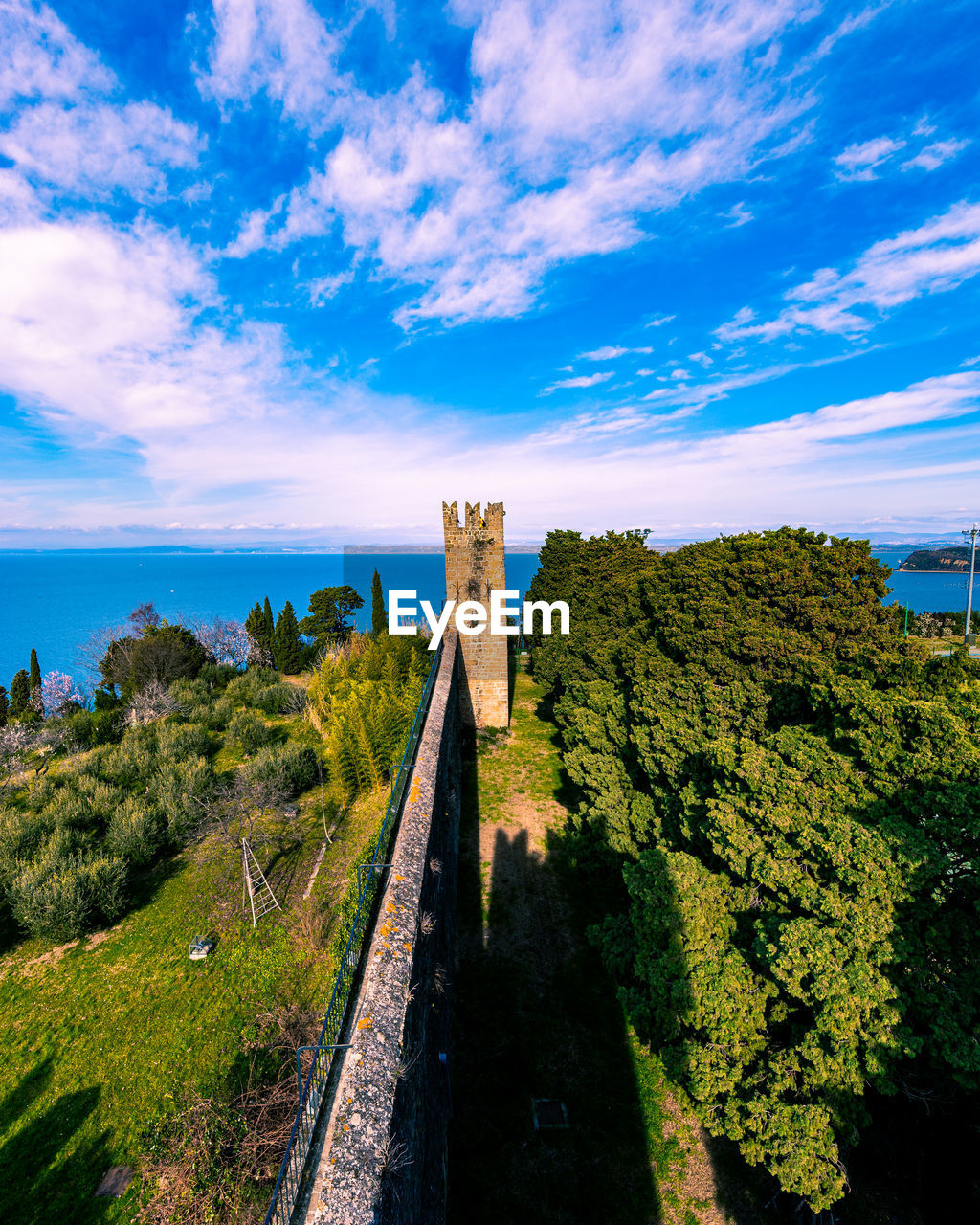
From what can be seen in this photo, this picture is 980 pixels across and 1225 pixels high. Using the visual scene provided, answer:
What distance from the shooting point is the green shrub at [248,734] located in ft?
57.4

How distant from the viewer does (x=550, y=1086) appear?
712 centimetres

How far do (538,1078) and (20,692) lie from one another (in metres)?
33.3

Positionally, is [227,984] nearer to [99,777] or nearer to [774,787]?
[774,787]

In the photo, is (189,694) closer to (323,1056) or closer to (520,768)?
(520,768)

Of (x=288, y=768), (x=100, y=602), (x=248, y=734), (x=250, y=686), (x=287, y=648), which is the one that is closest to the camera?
(x=288, y=768)

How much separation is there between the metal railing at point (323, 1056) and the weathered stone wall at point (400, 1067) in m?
0.14

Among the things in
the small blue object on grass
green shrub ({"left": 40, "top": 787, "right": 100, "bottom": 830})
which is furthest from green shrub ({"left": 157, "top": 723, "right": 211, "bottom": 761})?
the small blue object on grass

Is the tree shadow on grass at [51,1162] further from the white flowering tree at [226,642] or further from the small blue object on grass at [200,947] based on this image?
the white flowering tree at [226,642]

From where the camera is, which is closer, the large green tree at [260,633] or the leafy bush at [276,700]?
the leafy bush at [276,700]

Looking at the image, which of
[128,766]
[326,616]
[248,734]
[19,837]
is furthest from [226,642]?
[19,837]

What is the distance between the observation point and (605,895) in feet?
34.3

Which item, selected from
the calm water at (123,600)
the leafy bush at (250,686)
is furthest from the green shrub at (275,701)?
the calm water at (123,600)

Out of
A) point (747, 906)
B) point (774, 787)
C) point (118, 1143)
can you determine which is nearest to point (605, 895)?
point (747, 906)

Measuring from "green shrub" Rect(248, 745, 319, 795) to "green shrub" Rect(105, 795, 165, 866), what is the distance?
2.48 metres
